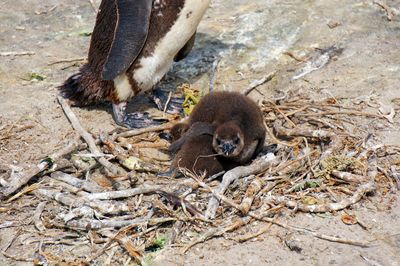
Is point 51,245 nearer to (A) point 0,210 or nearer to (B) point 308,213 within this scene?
(A) point 0,210

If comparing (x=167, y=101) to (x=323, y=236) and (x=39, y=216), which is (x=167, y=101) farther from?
(x=323, y=236)

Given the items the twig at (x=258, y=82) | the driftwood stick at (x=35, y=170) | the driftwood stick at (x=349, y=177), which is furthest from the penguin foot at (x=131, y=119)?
the driftwood stick at (x=349, y=177)

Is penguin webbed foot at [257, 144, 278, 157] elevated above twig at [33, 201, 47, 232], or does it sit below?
below

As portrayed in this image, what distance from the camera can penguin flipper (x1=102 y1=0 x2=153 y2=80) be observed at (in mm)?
5414

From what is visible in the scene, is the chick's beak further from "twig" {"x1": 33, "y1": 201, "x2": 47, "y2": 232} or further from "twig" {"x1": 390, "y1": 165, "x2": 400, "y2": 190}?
"twig" {"x1": 33, "y1": 201, "x2": 47, "y2": 232}

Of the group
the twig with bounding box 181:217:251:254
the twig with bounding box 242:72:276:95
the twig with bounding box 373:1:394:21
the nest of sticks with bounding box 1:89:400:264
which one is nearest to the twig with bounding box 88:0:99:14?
the twig with bounding box 242:72:276:95

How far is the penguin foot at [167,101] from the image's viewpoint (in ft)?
19.8

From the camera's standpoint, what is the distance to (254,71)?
20.9ft

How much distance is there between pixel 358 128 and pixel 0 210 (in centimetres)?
258

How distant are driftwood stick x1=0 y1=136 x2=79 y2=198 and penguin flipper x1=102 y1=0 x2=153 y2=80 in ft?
2.90

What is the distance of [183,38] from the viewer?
5758 mm

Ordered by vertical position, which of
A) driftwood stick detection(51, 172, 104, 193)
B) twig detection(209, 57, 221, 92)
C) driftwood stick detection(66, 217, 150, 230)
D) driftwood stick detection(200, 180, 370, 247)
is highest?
driftwood stick detection(66, 217, 150, 230)

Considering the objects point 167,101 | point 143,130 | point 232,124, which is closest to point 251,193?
point 232,124

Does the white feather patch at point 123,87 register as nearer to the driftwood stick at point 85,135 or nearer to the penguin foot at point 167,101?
the penguin foot at point 167,101
